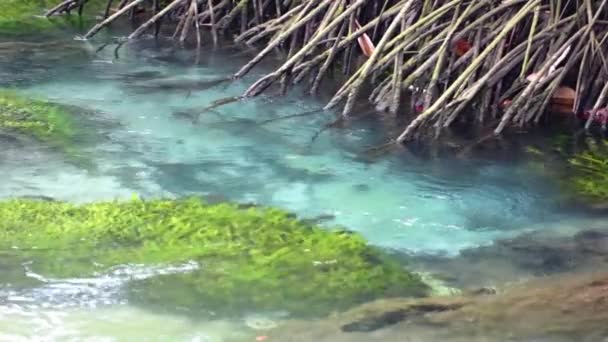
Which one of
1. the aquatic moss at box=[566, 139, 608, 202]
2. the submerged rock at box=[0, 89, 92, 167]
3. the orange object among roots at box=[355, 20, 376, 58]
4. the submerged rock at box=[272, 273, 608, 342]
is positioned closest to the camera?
the submerged rock at box=[272, 273, 608, 342]

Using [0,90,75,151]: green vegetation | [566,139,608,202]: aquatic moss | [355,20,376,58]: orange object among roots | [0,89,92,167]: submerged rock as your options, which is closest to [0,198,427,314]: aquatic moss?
[0,89,92,167]: submerged rock

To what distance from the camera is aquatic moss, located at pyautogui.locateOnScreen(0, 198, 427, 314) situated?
2.80 meters

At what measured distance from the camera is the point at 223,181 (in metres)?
3.71

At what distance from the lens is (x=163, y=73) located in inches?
210

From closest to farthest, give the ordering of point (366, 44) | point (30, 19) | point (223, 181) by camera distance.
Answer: point (223, 181)
point (366, 44)
point (30, 19)

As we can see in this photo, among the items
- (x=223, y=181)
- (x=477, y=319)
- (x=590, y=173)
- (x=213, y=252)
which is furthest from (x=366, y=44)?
(x=477, y=319)

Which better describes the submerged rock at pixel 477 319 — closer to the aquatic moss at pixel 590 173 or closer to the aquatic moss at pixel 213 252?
the aquatic moss at pixel 213 252

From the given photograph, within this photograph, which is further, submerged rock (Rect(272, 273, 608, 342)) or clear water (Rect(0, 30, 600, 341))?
clear water (Rect(0, 30, 600, 341))

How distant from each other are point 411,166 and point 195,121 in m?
1.01

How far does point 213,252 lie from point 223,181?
2.22 ft

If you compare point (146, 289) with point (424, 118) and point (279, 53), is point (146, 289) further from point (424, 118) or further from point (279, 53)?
point (279, 53)

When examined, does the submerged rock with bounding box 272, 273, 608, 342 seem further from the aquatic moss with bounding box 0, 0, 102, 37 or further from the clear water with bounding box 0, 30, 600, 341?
the aquatic moss with bounding box 0, 0, 102, 37

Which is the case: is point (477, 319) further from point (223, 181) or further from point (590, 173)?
A: point (590, 173)

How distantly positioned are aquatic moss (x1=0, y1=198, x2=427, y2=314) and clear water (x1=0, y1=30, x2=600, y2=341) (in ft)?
0.27
